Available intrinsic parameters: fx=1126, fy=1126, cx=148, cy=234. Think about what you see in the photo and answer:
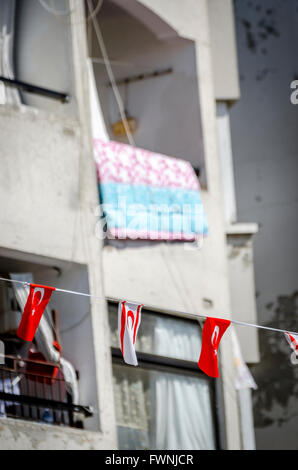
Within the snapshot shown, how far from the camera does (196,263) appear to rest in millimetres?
17656

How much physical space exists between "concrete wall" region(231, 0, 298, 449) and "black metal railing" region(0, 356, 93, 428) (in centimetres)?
781

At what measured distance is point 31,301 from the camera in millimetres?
12234

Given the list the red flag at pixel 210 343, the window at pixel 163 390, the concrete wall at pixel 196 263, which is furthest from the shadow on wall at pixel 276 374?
the red flag at pixel 210 343

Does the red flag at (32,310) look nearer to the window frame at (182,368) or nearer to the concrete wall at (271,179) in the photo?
the window frame at (182,368)

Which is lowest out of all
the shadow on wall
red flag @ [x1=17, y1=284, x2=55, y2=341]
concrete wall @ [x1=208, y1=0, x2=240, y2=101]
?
red flag @ [x1=17, y1=284, x2=55, y2=341]

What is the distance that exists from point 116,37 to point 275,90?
15.4ft

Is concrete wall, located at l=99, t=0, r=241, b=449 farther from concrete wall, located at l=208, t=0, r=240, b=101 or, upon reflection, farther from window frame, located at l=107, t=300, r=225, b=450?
concrete wall, located at l=208, t=0, r=240, b=101

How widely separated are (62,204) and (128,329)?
10.5 ft

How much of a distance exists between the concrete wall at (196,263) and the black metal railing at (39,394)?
5.70ft

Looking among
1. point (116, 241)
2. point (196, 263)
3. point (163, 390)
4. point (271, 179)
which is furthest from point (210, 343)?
point (271, 179)

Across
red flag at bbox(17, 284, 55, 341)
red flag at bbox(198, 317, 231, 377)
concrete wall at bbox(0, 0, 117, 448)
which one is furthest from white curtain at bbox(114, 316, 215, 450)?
red flag at bbox(17, 284, 55, 341)

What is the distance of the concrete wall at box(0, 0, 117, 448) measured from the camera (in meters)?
14.6
